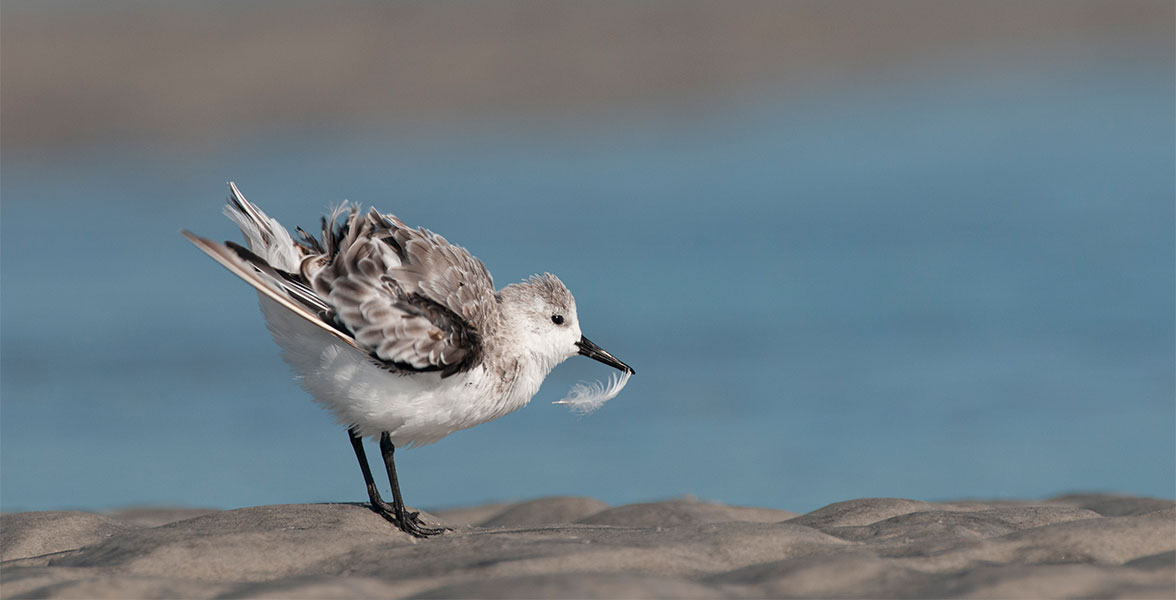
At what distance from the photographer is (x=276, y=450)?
32.3ft

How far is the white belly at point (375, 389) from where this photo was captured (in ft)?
18.6

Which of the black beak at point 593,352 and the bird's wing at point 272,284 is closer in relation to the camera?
the bird's wing at point 272,284

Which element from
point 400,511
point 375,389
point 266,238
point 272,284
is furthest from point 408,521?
point 266,238

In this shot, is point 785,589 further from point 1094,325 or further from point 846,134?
point 846,134

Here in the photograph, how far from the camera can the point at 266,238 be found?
5945mm

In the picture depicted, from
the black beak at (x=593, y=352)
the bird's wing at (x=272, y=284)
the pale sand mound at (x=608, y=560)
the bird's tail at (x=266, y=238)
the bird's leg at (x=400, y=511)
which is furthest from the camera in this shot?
the black beak at (x=593, y=352)

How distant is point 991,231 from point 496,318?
34.9 ft

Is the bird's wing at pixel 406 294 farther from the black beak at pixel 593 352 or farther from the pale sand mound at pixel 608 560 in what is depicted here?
the pale sand mound at pixel 608 560

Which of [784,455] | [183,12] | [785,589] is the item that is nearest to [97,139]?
[183,12]

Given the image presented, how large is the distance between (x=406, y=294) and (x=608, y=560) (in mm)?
1960

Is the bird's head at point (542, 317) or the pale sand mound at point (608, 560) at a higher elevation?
the bird's head at point (542, 317)

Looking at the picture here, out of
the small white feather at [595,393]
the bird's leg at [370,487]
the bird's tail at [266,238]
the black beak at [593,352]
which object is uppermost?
the bird's tail at [266,238]

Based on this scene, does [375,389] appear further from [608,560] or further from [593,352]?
[608,560]

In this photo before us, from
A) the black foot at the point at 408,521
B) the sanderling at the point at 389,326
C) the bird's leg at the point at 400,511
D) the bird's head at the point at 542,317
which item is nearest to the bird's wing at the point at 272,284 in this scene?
the sanderling at the point at 389,326
